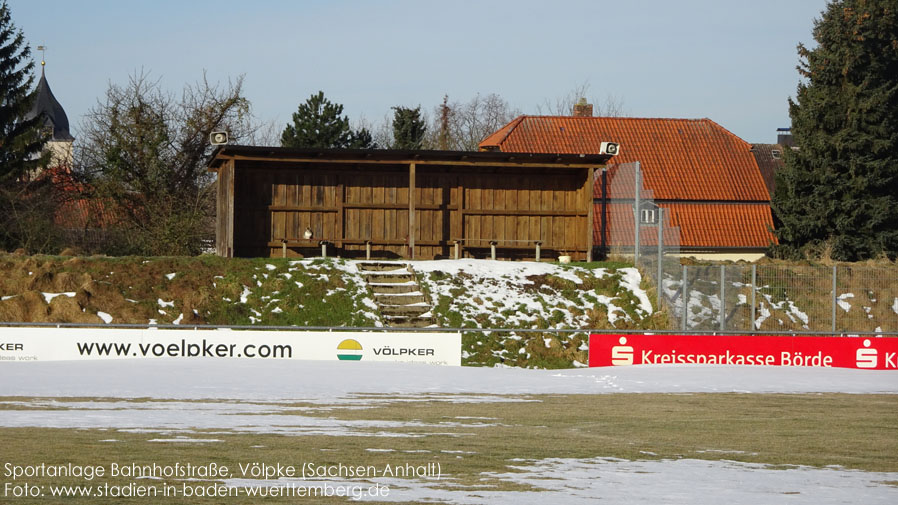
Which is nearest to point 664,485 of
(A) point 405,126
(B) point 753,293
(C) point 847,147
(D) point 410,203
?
(B) point 753,293

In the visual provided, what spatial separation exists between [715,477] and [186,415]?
7.88m

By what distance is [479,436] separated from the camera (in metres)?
14.3

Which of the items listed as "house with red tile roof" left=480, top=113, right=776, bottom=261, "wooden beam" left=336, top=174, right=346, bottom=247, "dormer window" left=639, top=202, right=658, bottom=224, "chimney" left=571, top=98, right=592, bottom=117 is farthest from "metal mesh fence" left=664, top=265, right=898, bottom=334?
"chimney" left=571, top=98, right=592, bottom=117

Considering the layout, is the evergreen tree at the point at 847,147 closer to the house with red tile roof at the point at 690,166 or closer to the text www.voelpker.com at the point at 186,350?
the house with red tile roof at the point at 690,166

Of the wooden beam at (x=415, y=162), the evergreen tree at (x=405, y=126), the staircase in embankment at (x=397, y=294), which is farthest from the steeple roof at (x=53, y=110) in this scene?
the staircase in embankment at (x=397, y=294)

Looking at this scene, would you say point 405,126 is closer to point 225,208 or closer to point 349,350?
point 225,208

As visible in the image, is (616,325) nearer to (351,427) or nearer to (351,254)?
(351,254)

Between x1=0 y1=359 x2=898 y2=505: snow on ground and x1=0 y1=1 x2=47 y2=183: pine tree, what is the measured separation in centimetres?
2355

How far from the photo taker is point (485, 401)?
19.2m

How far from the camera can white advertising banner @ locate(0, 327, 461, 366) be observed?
24094 millimetres

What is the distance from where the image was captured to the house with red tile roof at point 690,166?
47250mm

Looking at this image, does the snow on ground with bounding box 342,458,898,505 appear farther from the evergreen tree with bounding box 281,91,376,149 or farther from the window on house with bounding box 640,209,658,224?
the evergreen tree with bounding box 281,91,376,149

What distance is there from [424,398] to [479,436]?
5.10 metres

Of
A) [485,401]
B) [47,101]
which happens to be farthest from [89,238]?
[47,101]
